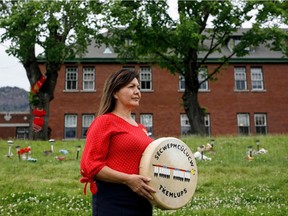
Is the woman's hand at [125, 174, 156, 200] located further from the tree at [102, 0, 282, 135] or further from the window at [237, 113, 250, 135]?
the window at [237, 113, 250, 135]

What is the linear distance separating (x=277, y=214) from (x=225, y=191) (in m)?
2.00

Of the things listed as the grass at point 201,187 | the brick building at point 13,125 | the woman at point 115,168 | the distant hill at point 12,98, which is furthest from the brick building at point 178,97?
the woman at point 115,168

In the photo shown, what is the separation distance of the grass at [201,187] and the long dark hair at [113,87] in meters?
3.14

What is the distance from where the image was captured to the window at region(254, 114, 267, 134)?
32.9m

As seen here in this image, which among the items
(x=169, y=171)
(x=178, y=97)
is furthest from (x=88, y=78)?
(x=169, y=171)

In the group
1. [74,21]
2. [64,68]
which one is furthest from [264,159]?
[64,68]

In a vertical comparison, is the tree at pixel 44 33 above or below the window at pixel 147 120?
above

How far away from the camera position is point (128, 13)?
19.4 meters

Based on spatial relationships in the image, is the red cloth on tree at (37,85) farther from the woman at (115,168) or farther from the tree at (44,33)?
the woman at (115,168)

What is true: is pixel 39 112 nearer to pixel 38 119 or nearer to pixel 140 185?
pixel 38 119

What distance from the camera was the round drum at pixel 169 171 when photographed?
8.91ft

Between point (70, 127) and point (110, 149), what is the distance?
29.8m

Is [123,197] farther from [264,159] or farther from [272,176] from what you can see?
[264,159]

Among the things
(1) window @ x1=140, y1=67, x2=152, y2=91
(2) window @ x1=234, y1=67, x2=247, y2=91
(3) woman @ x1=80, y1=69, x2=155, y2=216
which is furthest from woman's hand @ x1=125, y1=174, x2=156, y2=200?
(2) window @ x1=234, y1=67, x2=247, y2=91
